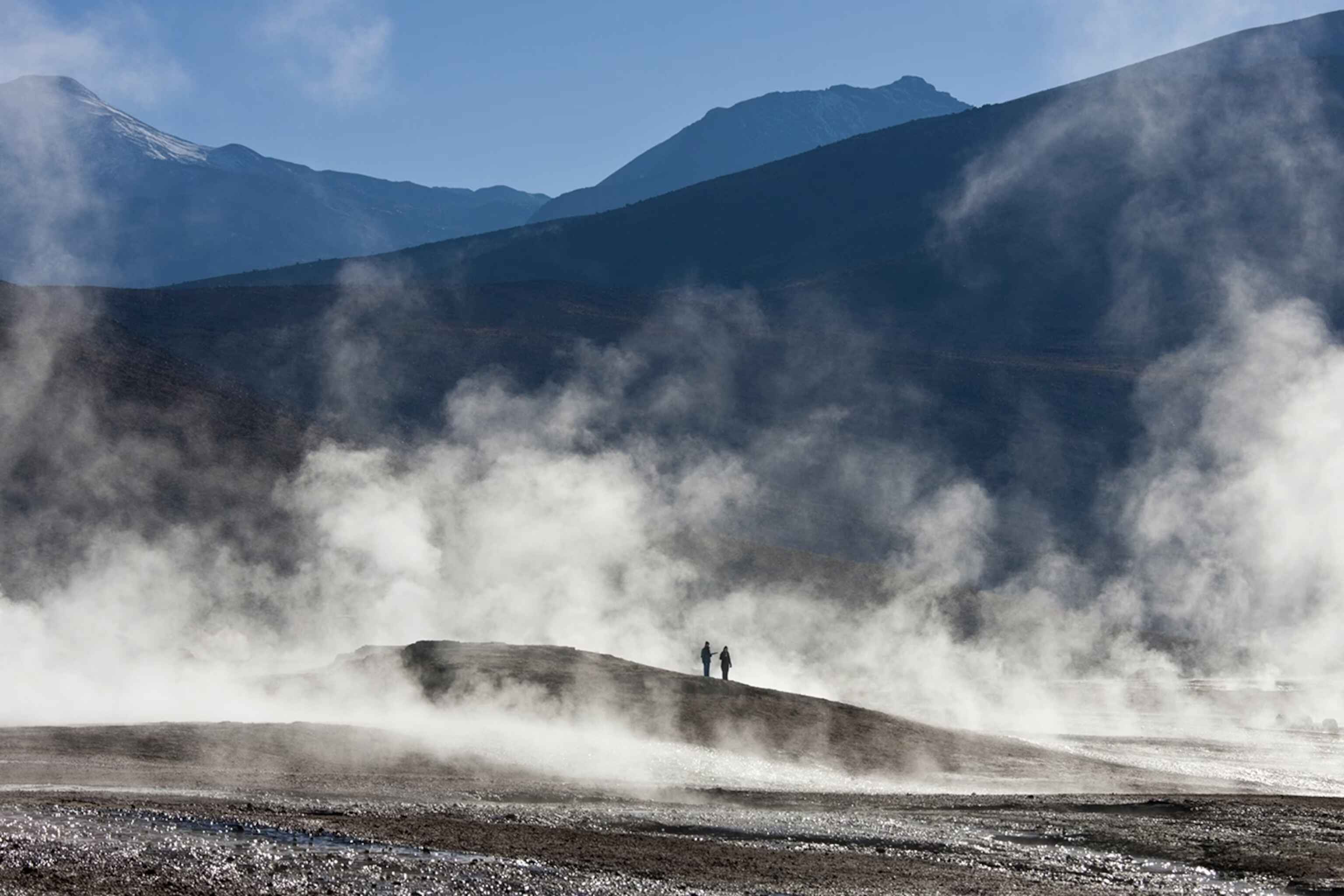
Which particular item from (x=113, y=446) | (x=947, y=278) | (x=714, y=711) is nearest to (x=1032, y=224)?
(x=947, y=278)

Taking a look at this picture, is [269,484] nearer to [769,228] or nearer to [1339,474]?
[1339,474]

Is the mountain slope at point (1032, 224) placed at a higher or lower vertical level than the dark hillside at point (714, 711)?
higher

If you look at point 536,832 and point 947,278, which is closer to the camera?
point 536,832

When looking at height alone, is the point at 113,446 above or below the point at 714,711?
above

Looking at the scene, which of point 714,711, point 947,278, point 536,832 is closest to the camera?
point 536,832

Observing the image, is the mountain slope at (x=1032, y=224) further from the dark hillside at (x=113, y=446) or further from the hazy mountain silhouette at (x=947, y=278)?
the dark hillside at (x=113, y=446)

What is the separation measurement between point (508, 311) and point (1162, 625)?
217 feet

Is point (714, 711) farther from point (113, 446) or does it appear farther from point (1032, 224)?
point (1032, 224)

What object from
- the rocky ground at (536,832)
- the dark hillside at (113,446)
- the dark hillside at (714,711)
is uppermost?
the dark hillside at (113,446)

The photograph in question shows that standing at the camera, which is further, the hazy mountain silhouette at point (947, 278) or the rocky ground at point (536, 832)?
the hazy mountain silhouette at point (947, 278)

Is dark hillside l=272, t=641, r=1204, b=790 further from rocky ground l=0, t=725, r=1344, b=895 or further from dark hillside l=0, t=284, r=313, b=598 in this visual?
dark hillside l=0, t=284, r=313, b=598

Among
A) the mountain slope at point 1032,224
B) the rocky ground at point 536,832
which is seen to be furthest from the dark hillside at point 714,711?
the mountain slope at point 1032,224

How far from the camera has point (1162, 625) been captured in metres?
77.6

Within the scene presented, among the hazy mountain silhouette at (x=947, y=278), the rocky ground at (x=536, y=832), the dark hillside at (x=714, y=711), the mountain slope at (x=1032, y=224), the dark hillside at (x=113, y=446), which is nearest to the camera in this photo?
the rocky ground at (x=536, y=832)
